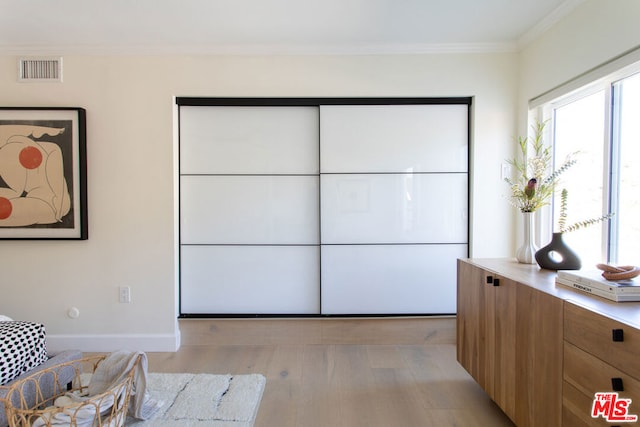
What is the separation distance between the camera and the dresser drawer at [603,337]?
100 centimetres

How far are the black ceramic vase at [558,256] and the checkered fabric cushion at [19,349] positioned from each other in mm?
2814

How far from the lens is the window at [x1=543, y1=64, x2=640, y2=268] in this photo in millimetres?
1831

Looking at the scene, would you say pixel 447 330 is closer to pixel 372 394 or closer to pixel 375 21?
pixel 372 394

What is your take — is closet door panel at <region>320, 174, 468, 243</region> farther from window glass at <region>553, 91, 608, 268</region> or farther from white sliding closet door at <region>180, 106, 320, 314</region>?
window glass at <region>553, 91, 608, 268</region>

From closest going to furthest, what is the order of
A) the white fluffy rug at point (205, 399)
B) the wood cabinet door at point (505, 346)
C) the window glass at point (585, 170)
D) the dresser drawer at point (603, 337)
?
the dresser drawer at point (603, 337) → the wood cabinet door at point (505, 346) → the white fluffy rug at point (205, 399) → the window glass at point (585, 170)

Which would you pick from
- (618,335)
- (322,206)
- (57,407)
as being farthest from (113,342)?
(618,335)

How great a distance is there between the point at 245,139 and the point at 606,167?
2.49 metres

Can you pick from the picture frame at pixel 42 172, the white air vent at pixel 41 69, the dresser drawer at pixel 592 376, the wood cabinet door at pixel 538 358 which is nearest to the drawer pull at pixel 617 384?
the dresser drawer at pixel 592 376

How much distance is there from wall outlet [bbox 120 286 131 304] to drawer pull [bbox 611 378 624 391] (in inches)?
119

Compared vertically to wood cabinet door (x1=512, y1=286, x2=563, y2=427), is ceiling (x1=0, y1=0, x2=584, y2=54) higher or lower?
higher

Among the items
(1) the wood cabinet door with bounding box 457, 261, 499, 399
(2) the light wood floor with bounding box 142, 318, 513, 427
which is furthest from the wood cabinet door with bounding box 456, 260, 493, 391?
(2) the light wood floor with bounding box 142, 318, 513, 427

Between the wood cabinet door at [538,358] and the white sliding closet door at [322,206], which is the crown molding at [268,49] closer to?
the white sliding closet door at [322,206]

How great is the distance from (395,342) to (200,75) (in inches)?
108

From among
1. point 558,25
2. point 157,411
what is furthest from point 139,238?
point 558,25
